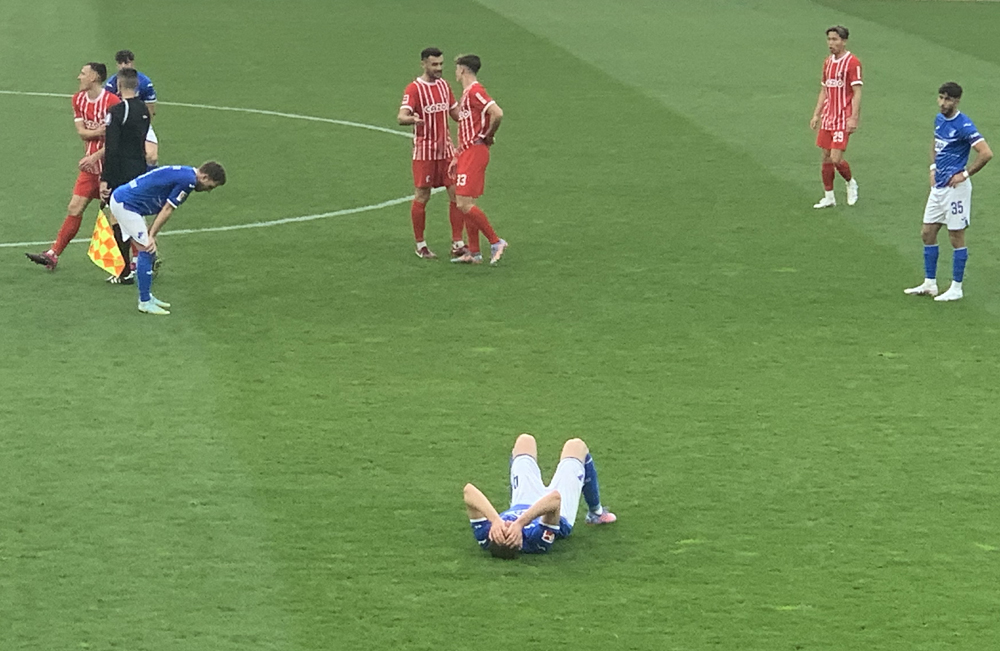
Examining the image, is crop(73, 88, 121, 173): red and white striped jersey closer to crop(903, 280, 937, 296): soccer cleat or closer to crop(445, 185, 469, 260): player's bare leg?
crop(445, 185, 469, 260): player's bare leg

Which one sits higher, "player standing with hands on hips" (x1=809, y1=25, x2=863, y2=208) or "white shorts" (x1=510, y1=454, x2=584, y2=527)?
"player standing with hands on hips" (x1=809, y1=25, x2=863, y2=208)

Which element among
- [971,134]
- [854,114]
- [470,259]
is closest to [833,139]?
[854,114]

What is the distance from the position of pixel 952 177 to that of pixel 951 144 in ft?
0.97

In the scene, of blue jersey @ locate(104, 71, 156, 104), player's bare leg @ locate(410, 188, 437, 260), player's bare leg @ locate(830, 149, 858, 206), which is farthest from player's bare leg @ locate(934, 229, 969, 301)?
blue jersey @ locate(104, 71, 156, 104)

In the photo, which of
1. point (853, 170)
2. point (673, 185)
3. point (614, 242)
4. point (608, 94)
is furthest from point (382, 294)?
point (608, 94)

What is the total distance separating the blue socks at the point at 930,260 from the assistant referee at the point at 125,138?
7.21 metres

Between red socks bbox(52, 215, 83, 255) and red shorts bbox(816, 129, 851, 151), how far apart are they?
331 inches

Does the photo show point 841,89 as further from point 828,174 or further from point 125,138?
point 125,138

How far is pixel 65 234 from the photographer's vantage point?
17.3 metres

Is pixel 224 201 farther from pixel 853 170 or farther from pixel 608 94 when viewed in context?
pixel 608 94

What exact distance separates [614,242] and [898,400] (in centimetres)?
584

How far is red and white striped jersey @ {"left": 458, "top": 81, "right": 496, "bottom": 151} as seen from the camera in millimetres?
17453

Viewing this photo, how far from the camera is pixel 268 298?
1661 centimetres

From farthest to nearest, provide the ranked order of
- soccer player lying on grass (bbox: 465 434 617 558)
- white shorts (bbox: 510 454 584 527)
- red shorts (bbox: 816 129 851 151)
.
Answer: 1. red shorts (bbox: 816 129 851 151)
2. white shorts (bbox: 510 454 584 527)
3. soccer player lying on grass (bbox: 465 434 617 558)
